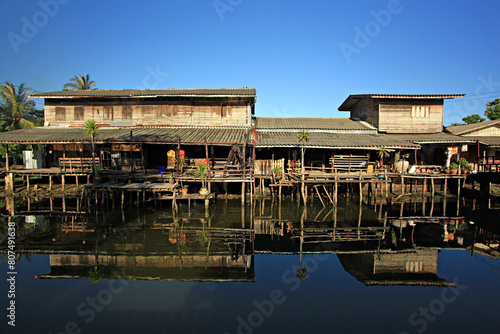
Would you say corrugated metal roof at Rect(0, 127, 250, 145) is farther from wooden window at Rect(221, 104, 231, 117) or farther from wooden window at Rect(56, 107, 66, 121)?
wooden window at Rect(221, 104, 231, 117)

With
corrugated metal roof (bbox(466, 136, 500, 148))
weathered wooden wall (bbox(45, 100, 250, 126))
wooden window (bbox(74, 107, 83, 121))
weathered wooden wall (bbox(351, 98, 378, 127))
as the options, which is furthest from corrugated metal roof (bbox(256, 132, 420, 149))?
wooden window (bbox(74, 107, 83, 121))

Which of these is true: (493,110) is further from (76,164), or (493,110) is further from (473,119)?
(76,164)

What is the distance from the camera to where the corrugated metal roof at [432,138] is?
21.5 metres

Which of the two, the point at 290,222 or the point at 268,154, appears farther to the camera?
the point at 268,154

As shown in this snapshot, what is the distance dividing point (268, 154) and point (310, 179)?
15.7ft

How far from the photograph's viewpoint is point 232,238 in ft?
41.1

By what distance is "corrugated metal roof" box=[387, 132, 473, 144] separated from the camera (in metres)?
21.5

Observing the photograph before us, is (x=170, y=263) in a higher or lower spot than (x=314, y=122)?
lower

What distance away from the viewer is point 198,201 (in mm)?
19562

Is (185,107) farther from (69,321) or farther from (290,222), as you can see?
(69,321)

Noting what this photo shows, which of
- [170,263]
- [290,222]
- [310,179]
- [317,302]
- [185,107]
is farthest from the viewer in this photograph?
[185,107]

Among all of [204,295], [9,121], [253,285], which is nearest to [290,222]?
[253,285]

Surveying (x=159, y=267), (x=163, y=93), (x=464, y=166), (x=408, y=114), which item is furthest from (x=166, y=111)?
(x=464, y=166)

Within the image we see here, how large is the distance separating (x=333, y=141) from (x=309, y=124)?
542cm
